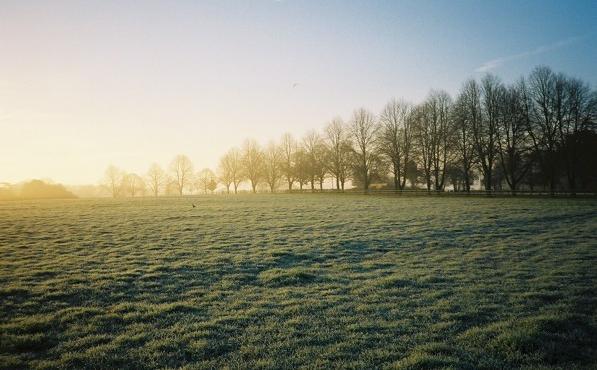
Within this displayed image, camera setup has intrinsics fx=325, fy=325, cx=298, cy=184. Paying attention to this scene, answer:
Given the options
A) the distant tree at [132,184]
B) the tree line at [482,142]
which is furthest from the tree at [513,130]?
the distant tree at [132,184]

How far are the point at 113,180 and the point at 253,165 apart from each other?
2221 inches

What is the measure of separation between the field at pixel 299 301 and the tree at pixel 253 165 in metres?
86.5

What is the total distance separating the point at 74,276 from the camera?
38.6 feet

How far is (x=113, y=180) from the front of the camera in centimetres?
12125

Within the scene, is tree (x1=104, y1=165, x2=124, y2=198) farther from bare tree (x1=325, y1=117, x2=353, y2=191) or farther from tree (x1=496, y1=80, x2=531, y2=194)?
tree (x1=496, y1=80, x2=531, y2=194)

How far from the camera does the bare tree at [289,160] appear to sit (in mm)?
97188

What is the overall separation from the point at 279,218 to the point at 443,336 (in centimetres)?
2172

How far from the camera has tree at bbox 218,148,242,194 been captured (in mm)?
109750

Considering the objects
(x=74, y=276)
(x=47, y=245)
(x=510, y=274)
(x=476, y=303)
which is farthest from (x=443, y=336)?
(x=47, y=245)

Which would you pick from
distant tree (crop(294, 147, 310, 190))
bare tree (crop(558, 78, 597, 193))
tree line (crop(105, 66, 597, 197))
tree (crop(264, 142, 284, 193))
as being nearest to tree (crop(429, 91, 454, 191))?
tree line (crop(105, 66, 597, 197))

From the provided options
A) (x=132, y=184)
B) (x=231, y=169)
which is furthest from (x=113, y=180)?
(x=231, y=169)

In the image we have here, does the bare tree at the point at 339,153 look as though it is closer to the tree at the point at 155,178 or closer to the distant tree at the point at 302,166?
the distant tree at the point at 302,166

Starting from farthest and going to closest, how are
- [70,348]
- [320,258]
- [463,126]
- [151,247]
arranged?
[463,126] → [151,247] → [320,258] → [70,348]

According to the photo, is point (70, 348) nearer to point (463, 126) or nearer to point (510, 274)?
point (510, 274)
